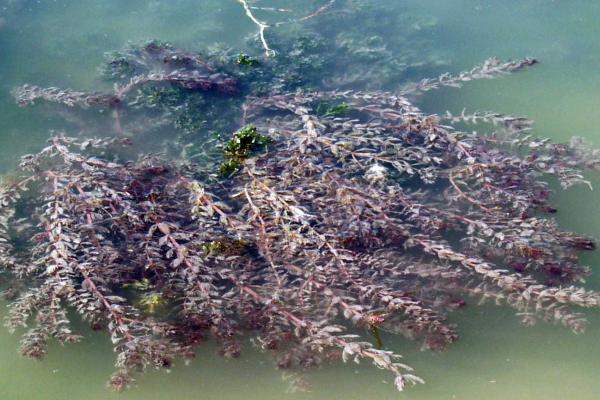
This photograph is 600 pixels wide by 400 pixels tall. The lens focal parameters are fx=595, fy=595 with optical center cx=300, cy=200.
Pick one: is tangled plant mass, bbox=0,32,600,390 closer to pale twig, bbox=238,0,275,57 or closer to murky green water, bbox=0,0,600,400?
murky green water, bbox=0,0,600,400

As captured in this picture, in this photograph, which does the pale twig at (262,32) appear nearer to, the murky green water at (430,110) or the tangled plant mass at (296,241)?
the murky green water at (430,110)

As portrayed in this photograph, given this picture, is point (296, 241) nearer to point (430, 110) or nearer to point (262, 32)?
point (430, 110)

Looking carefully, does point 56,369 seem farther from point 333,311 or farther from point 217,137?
point 217,137

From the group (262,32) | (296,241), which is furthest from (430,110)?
(296,241)

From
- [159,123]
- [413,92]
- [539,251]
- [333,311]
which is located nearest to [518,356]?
[539,251]

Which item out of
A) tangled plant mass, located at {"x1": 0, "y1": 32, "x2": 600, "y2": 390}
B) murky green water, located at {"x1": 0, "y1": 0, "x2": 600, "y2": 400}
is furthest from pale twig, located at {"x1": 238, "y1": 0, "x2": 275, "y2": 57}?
tangled plant mass, located at {"x1": 0, "y1": 32, "x2": 600, "y2": 390}

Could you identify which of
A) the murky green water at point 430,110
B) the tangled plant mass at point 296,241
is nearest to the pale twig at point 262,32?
the murky green water at point 430,110
